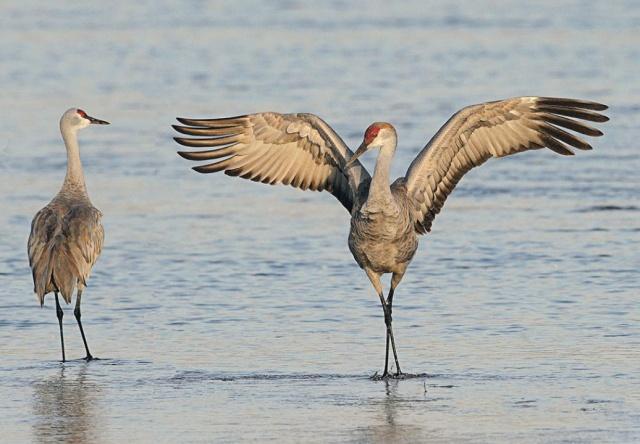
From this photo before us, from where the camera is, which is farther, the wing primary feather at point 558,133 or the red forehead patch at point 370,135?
the wing primary feather at point 558,133

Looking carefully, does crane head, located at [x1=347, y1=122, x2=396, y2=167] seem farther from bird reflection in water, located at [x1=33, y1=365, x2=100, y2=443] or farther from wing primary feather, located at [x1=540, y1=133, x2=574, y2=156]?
bird reflection in water, located at [x1=33, y1=365, x2=100, y2=443]

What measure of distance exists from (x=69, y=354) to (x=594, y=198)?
604 cm

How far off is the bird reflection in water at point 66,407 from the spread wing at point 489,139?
7.91 feet

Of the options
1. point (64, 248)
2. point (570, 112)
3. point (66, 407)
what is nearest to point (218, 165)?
point (64, 248)

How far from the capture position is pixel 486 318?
970cm

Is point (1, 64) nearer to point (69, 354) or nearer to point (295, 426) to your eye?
point (69, 354)

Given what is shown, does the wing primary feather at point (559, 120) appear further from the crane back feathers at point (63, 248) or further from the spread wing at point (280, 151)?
the crane back feathers at point (63, 248)

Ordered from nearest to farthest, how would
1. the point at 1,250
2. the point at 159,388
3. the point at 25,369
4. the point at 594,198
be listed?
the point at 159,388, the point at 25,369, the point at 1,250, the point at 594,198

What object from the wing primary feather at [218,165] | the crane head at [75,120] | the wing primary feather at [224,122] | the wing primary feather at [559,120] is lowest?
the wing primary feather at [218,165]

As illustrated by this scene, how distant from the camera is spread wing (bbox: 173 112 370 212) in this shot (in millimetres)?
9469

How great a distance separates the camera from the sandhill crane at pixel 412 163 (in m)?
9.30

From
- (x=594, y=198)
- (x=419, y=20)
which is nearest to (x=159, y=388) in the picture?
(x=594, y=198)

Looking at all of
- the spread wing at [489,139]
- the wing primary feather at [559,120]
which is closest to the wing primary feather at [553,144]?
the spread wing at [489,139]

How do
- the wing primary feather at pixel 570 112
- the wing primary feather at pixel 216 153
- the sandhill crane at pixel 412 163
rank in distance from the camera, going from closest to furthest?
the sandhill crane at pixel 412 163 < the wing primary feather at pixel 570 112 < the wing primary feather at pixel 216 153
